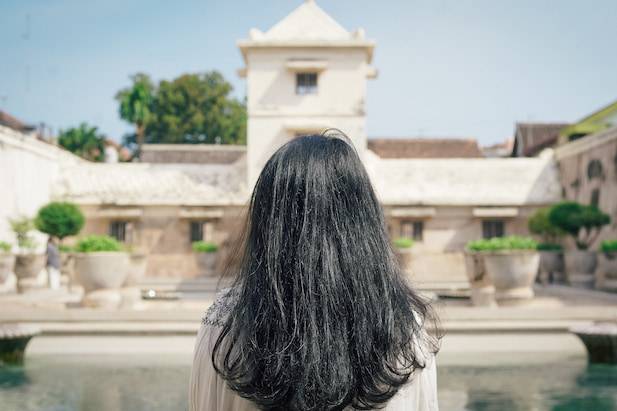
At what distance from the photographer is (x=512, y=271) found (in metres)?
9.24

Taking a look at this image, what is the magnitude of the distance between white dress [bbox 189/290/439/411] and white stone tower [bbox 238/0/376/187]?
706 inches

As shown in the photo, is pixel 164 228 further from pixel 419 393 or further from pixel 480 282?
pixel 419 393

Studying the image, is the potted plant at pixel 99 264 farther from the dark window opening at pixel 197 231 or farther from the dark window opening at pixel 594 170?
the dark window opening at pixel 594 170

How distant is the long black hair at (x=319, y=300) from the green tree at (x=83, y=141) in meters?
33.2

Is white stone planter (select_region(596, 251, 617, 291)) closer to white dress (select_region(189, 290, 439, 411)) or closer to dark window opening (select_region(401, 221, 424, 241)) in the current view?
dark window opening (select_region(401, 221, 424, 241))

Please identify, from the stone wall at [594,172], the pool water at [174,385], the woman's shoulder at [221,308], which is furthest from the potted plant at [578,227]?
the woman's shoulder at [221,308]

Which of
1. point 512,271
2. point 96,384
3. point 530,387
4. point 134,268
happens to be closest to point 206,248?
point 134,268

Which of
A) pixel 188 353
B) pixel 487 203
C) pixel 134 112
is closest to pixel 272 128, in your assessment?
pixel 487 203

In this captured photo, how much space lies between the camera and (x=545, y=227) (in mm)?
17547

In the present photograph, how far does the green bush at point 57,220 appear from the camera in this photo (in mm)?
15188

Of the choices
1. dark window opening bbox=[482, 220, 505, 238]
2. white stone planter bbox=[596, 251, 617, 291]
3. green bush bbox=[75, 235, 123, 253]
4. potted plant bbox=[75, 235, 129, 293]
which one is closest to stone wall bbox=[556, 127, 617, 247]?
dark window opening bbox=[482, 220, 505, 238]

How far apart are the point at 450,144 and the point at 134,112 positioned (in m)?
16.7

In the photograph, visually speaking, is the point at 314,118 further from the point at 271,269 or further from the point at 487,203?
the point at 271,269

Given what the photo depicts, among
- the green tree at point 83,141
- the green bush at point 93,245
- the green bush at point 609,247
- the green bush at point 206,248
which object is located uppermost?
the green tree at point 83,141
